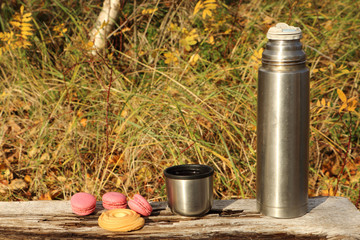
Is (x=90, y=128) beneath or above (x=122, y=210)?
above

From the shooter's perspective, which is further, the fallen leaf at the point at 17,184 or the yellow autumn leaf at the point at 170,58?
the yellow autumn leaf at the point at 170,58

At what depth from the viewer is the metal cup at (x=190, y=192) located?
1.87m

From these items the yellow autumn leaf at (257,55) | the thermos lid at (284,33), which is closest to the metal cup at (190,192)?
the thermos lid at (284,33)

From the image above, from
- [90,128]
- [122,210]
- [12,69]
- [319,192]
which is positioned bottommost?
[319,192]

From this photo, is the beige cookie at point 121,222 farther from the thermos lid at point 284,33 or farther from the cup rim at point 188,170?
the thermos lid at point 284,33

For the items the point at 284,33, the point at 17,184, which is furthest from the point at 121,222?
the point at 17,184

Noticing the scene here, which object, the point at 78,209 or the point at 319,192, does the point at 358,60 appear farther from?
the point at 78,209

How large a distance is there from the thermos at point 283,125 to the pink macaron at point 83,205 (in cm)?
68

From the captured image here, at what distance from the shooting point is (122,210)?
1954mm

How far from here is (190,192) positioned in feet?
6.18

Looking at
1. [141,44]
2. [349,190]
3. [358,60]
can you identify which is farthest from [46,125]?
[358,60]

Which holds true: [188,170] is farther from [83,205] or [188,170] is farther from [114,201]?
[83,205]

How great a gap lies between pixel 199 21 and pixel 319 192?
1.95m

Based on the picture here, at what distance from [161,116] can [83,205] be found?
1.39 meters
